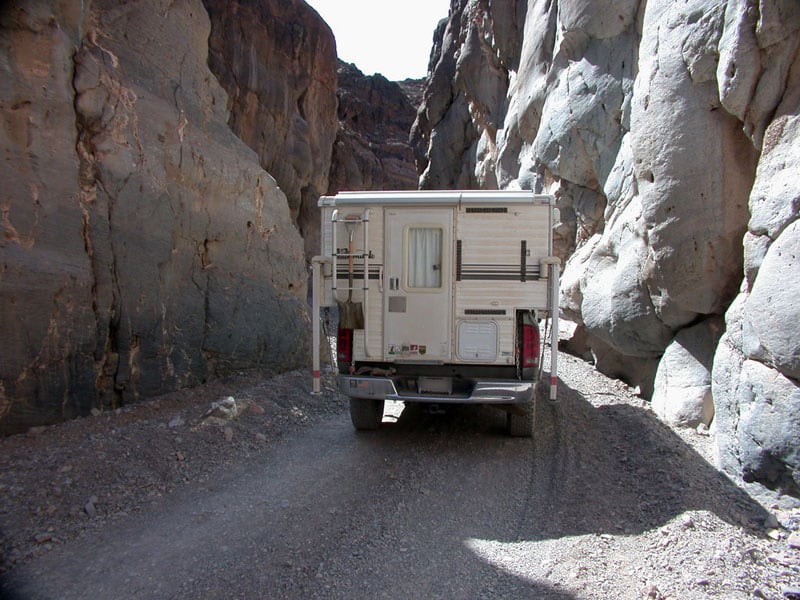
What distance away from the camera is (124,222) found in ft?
24.4

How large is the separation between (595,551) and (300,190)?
93.2 ft

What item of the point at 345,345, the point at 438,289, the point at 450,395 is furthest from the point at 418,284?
the point at 450,395

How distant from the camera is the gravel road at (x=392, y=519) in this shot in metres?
3.94

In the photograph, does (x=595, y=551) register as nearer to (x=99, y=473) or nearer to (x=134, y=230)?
(x=99, y=473)

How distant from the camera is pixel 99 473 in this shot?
5395 mm

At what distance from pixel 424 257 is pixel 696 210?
12.2 feet

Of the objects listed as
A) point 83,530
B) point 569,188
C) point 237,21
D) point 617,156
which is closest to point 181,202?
point 83,530

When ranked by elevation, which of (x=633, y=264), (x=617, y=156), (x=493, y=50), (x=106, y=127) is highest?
(x=493, y=50)

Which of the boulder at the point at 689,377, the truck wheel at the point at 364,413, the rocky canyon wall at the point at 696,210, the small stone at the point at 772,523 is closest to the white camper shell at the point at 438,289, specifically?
the truck wheel at the point at 364,413

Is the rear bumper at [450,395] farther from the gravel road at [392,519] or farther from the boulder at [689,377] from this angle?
the boulder at [689,377]

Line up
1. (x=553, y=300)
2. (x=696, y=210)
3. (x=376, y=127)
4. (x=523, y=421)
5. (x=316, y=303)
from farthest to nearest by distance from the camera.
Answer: (x=376, y=127), (x=696, y=210), (x=523, y=421), (x=316, y=303), (x=553, y=300)

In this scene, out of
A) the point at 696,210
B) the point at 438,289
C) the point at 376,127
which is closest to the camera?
the point at 438,289

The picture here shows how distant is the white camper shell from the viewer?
6.71m

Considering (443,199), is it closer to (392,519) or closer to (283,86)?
(392,519)
